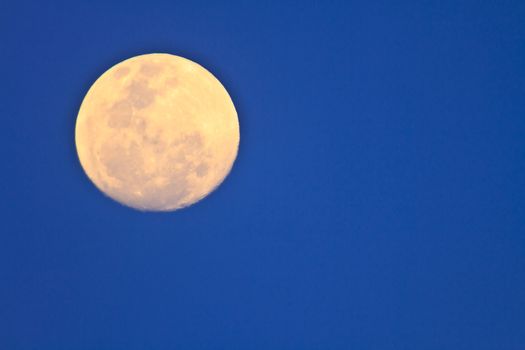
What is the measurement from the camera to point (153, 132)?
1.99 m

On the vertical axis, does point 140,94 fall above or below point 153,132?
above

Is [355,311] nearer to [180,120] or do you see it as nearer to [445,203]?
[445,203]

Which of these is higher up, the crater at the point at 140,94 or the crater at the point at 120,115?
the crater at the point at 140,94

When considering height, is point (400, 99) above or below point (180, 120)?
above

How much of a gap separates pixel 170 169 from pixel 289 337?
111cm

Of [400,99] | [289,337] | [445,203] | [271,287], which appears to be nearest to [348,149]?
[400,99]

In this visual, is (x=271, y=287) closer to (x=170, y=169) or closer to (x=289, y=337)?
(x=289, y=337)

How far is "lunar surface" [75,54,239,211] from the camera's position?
199 centimetres

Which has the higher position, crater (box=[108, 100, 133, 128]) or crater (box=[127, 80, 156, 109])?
crater (box=[127, 80, 156, 109])

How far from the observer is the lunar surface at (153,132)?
199 cm

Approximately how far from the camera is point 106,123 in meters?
2.00

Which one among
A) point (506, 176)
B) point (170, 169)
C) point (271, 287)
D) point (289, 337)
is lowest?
point (289, 337)

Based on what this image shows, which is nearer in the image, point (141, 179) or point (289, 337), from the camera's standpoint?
point (141, 179)

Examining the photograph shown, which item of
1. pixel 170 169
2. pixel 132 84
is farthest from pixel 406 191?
pixel 132 84
